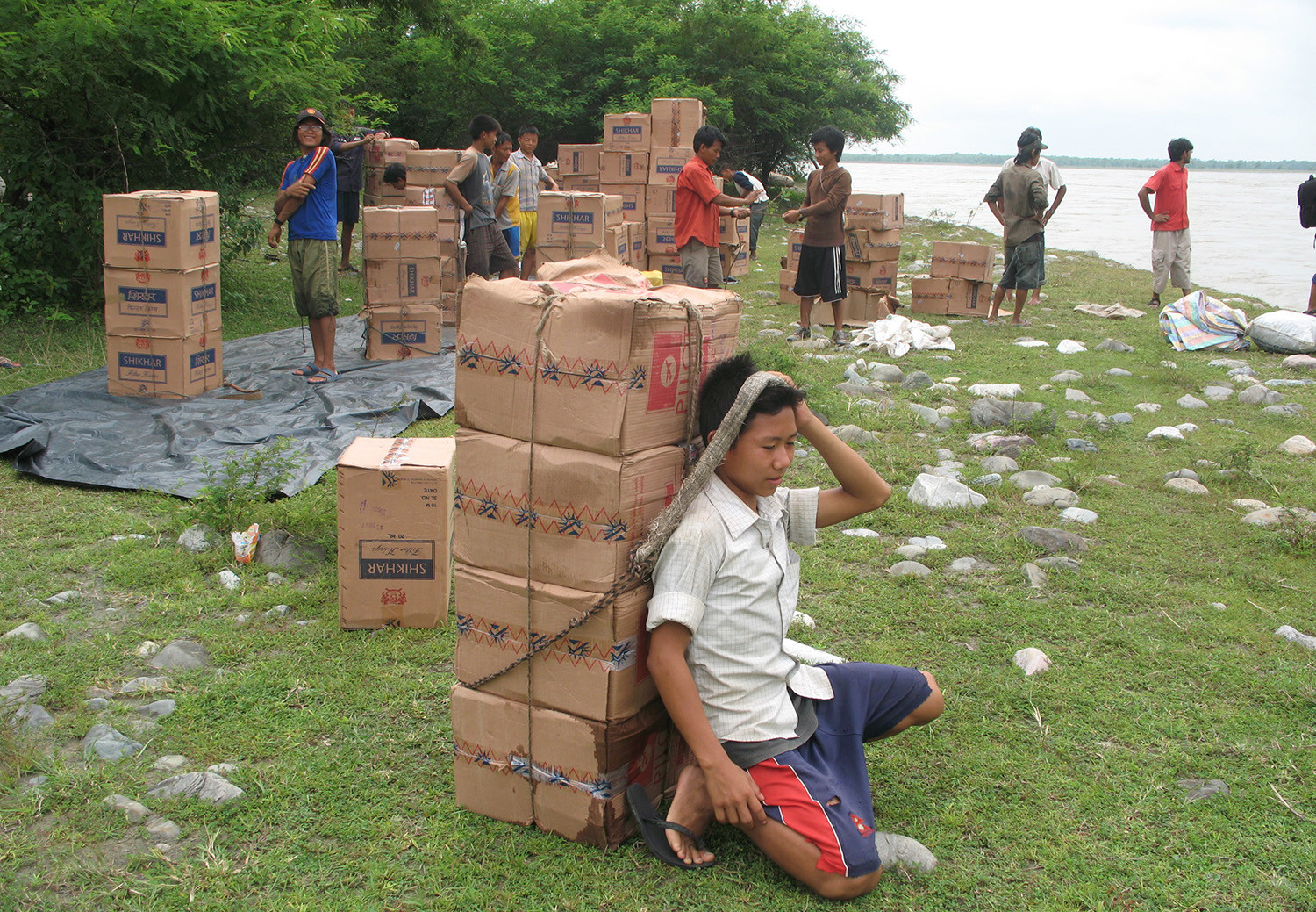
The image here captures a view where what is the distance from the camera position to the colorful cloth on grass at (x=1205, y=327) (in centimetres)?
788

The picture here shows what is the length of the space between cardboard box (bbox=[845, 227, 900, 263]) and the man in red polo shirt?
1392 mm

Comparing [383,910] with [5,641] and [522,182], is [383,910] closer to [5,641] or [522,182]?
[5,641]

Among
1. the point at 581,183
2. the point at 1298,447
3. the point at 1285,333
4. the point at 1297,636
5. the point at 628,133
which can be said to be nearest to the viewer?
the point at 1297,636

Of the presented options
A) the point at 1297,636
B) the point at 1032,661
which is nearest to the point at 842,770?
the point at 1032,661

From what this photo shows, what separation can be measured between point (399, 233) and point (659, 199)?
15.3ft

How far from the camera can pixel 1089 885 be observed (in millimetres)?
2090

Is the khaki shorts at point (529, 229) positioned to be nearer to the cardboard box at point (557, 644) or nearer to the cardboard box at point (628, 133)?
the cardboard box at point (628, 133)

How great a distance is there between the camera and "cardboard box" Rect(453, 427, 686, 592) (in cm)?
205

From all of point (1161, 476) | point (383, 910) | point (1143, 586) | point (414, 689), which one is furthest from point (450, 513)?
point (1161, 476)

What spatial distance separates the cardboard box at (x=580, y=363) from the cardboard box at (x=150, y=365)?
4.17m

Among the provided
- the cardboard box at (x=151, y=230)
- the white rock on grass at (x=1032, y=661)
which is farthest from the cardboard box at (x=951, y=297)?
the white rock on grass at (x=1032, y=661)

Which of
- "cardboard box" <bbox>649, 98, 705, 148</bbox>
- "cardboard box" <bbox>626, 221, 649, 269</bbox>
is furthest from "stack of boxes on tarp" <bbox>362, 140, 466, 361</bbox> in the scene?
"cardboard box" <bbox>649, 98, 705, 148</bbox>

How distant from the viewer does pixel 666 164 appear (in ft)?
35.4

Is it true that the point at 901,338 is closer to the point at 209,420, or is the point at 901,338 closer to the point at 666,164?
the point at 666,164
